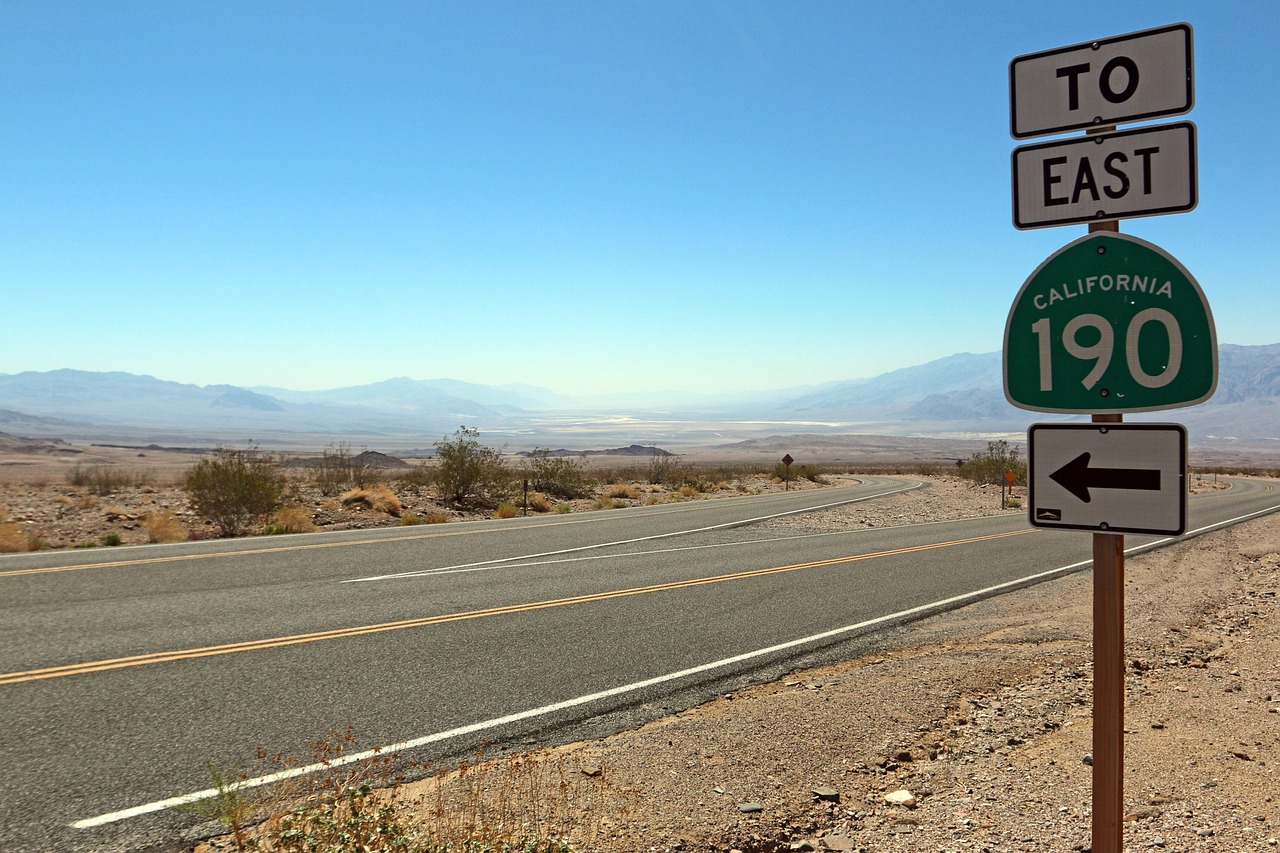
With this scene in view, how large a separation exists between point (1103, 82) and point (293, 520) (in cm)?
1897

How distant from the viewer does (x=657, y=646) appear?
750cm

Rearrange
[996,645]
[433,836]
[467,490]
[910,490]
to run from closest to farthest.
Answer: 1. [433,836]
2. [996,645]
3. [467,490]
4. [910,490]

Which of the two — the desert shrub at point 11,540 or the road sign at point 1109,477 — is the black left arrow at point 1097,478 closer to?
the road sign at point 1109,477

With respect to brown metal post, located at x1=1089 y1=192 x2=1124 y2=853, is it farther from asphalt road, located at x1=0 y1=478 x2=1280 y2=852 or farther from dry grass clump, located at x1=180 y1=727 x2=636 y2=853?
asphalt road, located at x1=0 y1=478 x2=1280 y2=852

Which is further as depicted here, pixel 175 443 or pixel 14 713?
pixel 175 443

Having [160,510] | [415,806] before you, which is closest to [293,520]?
[160,510]

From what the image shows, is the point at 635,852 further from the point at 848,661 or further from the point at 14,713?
the point at 14,713

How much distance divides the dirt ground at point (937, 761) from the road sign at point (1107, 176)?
124 inches

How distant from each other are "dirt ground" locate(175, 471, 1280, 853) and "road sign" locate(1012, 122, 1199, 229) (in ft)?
10.3

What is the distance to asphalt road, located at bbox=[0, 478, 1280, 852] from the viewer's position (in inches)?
→ 190

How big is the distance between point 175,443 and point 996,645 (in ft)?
677

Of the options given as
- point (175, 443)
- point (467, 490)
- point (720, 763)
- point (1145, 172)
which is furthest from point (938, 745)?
point (175, 443)

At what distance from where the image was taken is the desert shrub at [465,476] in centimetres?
2566

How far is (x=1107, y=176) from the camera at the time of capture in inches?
110
